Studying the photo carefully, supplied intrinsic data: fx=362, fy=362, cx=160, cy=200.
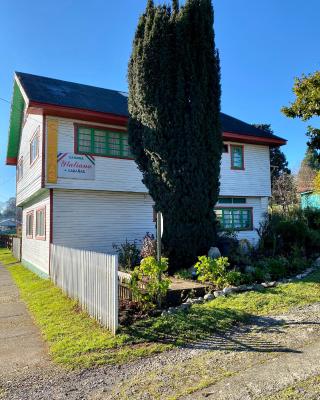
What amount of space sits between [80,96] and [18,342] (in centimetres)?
1120

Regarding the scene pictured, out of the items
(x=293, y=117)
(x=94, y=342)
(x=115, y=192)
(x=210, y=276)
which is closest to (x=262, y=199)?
(x=293, y=117)

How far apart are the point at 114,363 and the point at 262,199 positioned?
1493 cm

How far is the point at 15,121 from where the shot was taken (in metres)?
21.0

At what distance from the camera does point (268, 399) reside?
3721 mm

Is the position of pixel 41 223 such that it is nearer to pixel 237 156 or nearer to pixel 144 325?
pixel 237 156

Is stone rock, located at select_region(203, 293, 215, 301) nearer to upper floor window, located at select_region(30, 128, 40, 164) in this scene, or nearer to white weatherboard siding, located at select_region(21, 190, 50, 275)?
white weatherboard siding, located at select_region(21, 190, 50, 275)

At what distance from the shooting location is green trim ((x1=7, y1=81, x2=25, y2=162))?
1854cm

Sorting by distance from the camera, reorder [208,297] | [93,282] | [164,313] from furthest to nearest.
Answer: [208,297], [93,282], [164,313]

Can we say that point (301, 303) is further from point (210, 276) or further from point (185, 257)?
point (185, 257)

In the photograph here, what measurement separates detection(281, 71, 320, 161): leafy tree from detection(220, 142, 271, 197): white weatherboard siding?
197 inches

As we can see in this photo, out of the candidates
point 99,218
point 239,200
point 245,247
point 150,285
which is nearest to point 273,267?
point 245,247

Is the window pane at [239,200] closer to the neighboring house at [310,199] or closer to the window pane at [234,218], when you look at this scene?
the window pane at [234,218]

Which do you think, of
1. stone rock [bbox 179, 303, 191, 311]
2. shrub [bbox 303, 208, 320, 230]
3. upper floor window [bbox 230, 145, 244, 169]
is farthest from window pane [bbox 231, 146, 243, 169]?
stone rock [bbox 179, 303, 191, 311]

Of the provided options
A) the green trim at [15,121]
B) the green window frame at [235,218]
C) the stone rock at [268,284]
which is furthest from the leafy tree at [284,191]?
the stone rock at [268,284]
